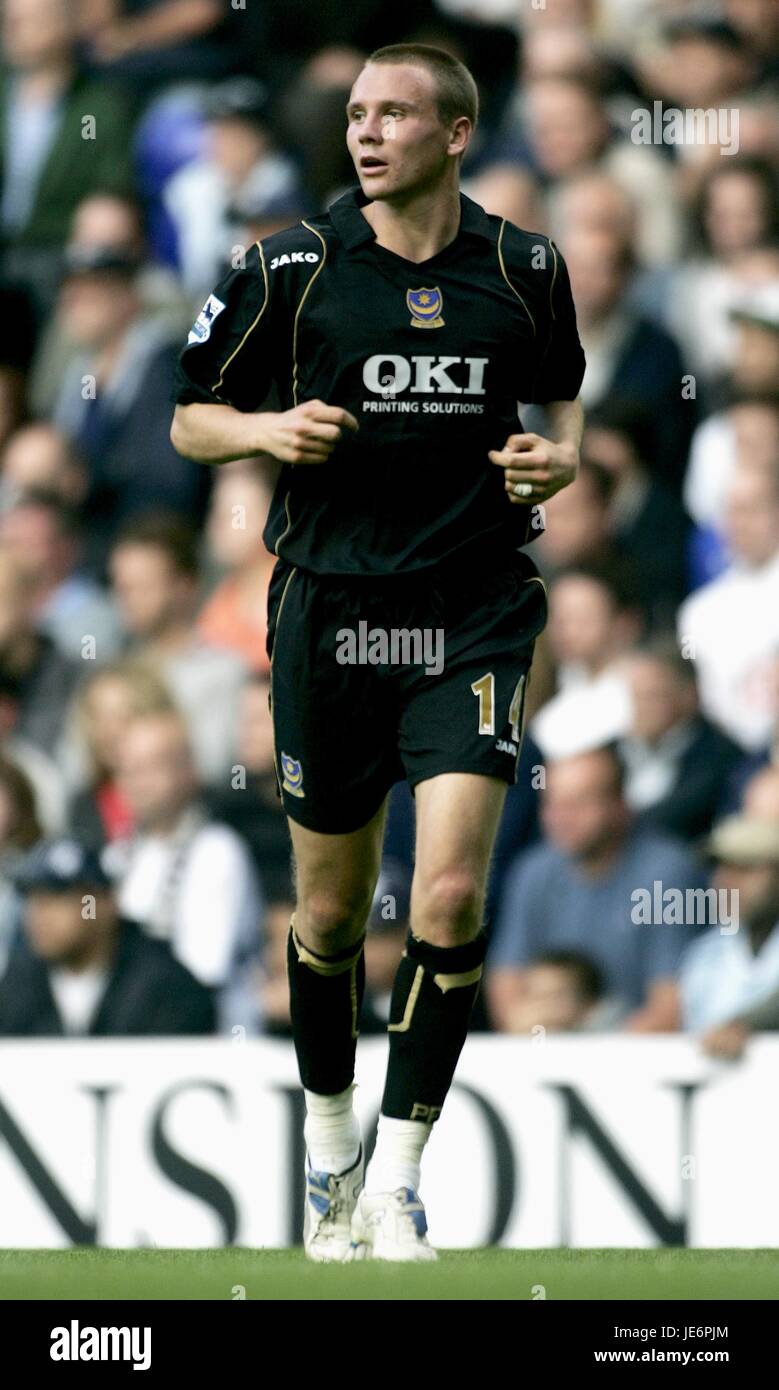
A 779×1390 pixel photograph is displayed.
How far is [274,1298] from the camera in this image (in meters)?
4.70

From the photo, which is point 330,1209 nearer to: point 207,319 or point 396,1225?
point 396,1225

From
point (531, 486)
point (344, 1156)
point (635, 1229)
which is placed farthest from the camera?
point (635, 1229)

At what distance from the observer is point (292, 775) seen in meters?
5.38

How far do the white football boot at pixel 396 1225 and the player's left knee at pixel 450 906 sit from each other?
0.55 m

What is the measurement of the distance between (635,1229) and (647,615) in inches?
90.6

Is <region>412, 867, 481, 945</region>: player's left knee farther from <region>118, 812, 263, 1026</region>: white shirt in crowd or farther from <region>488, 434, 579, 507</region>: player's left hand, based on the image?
<region>118, 812, 263, 1026</region>: white shirt in crowd

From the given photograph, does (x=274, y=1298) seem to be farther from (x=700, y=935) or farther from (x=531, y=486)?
(x=700, y=935)

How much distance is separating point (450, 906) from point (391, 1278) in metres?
0.78

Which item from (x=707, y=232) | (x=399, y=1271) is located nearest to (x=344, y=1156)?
(x=399, y=1271)

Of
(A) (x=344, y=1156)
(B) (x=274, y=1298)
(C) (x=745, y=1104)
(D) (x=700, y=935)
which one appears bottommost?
(B) (x=274, y=1298)

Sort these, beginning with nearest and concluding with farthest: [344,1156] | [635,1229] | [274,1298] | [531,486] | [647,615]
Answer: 1. [274,1298]
2. [531,486]
3. [344,1156]
4. [635,1229]
5. [647,615]

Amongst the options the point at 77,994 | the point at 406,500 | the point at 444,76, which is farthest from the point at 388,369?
the point at 77,994

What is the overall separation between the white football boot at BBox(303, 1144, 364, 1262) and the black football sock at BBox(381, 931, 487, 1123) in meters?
0.36
